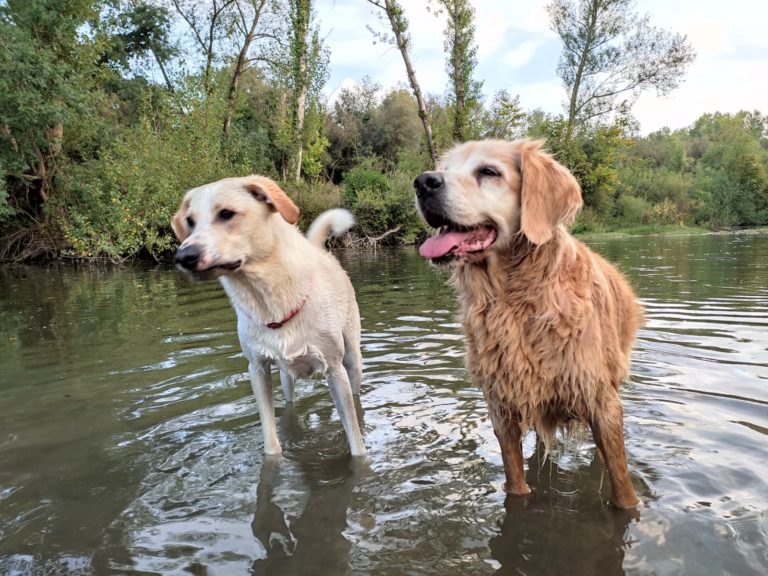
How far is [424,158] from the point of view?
41500 millimetres

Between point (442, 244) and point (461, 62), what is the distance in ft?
83.2

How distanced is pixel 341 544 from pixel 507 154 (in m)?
2.34

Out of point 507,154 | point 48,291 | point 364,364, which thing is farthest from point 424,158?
point 507,154

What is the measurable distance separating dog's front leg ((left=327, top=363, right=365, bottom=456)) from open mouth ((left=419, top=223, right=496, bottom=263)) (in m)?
1.46

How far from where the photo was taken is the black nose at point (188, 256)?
126 inches

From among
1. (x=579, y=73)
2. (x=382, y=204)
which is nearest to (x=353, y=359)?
(x=382, y=204)

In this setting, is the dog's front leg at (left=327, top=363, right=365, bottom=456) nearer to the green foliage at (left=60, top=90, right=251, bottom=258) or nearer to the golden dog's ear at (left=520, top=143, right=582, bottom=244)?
the golden dog's ear at (left=520, top=143, right=582, bottom=244)

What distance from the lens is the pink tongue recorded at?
2803 millimetres

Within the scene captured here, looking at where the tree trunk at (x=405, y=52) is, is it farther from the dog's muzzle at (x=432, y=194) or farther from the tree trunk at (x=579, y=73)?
the dog's muzzle at (x=432, y=194)

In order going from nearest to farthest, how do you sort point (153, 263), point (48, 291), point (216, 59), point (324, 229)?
1. point (324, 229)
2. point (48, 291)
3. point (153, 263)
4. point (216, 59)

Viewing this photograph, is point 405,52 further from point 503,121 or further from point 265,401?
point 265,401

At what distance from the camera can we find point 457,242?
2.84 m

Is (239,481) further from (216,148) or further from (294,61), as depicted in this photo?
(294,61)

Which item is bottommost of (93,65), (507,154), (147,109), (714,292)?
(714,292)
